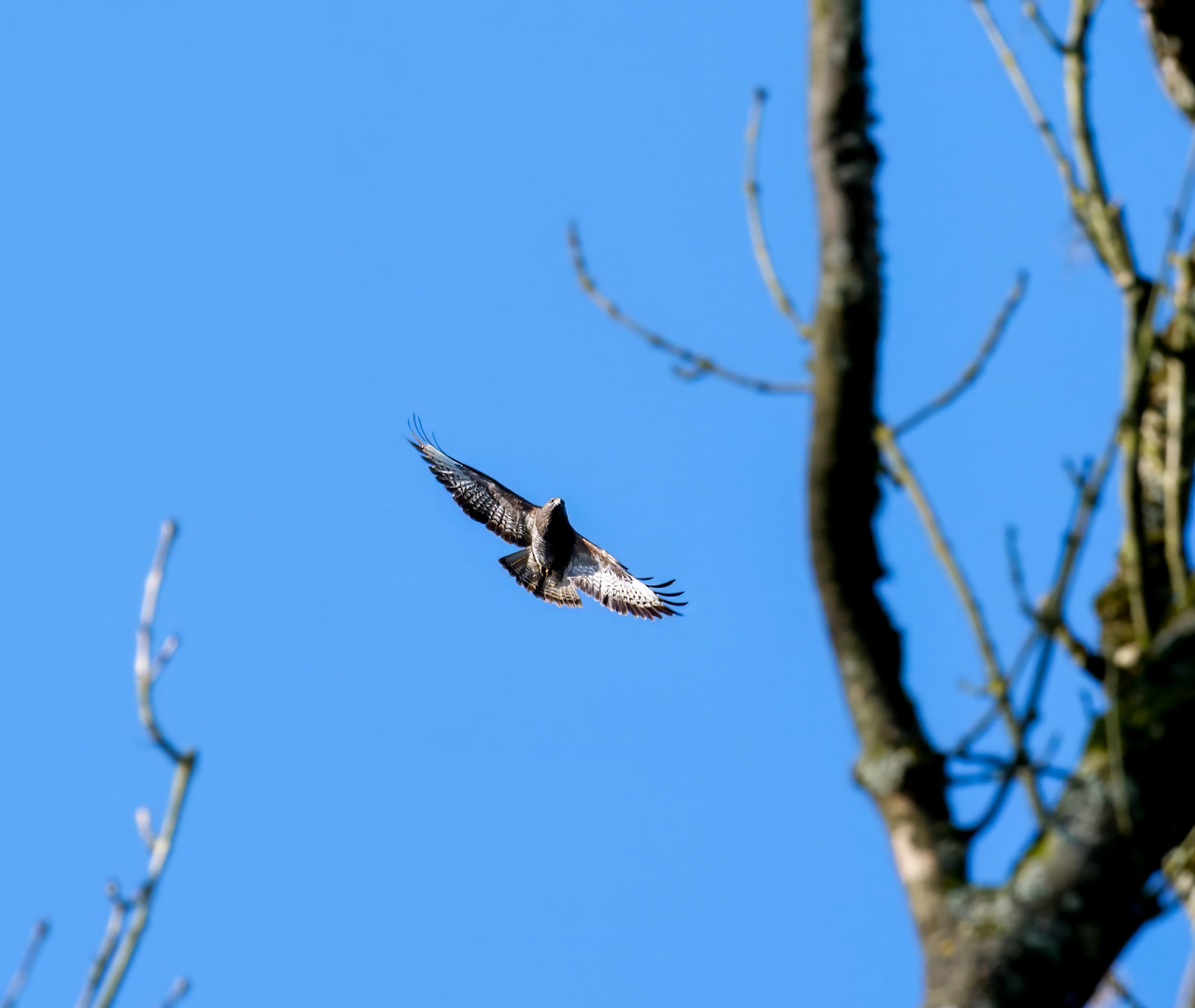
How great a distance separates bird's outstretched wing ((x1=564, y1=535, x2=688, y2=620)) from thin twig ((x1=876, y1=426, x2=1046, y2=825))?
11.0m

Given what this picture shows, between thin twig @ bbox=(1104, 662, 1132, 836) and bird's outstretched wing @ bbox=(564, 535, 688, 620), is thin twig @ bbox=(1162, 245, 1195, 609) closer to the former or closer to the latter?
thin twig @ bbox=(1104, 662, 1132, 836)

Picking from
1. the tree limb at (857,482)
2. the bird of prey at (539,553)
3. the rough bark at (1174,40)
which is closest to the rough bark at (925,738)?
the tree limb at (857,482)

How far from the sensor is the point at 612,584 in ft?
44.3

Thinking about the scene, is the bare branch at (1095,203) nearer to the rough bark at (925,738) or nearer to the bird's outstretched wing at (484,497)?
the rough bark at (925,738)

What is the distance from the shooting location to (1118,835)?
6.33 ft

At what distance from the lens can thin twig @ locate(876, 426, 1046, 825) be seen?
1996mm

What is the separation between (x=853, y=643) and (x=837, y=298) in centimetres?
52

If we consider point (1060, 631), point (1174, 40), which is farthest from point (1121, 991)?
point (1174, 40)

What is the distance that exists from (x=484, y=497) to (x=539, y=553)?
761 millimetres

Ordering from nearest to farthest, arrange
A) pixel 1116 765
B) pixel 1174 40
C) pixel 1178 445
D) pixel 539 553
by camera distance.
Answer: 1. pixel 1116 765
2. pixel 1178 445
3. pixel 1174 40
4. pixel 539 553

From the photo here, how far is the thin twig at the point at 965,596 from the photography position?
1996 millimetres

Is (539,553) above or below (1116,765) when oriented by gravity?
above

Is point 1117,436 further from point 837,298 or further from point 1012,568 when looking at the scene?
point 837,298

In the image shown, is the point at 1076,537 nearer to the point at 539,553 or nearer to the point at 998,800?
the point at 998,800
